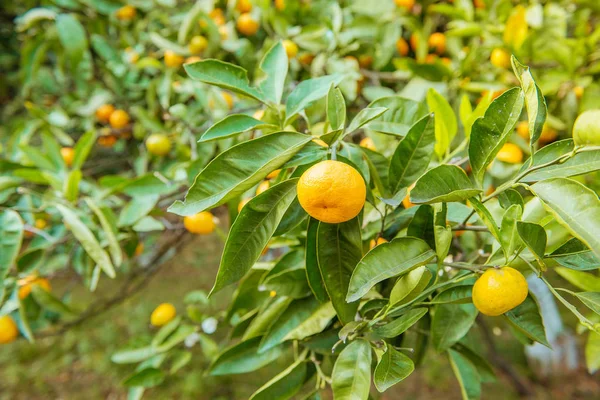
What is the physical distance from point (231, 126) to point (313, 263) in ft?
0.72

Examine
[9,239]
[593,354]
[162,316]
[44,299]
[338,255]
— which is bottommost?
[162,316]

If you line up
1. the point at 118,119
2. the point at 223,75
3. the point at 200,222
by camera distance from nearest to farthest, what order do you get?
the point at 223,75 → the point at 200,222 → the point at 118,119

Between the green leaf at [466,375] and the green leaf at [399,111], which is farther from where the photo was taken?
the green leaf at [466,375]

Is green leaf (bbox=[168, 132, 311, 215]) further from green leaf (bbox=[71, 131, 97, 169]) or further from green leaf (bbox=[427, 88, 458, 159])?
green leaf (bbox=[71, 131, 97, 169])

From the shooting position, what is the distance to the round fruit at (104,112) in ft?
4.49

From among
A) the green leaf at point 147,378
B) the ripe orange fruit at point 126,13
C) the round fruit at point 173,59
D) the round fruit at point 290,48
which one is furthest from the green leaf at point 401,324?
the ripe orange fruit at point 126,13

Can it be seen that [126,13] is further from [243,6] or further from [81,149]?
[81,149]

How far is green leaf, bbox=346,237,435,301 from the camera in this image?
0.45m

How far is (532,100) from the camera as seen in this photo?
0.43m

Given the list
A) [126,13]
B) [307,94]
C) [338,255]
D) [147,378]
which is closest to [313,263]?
[338,255]

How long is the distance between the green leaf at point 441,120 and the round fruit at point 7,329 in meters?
1.14

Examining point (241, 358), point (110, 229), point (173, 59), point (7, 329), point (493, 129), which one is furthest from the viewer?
point (173, 59)

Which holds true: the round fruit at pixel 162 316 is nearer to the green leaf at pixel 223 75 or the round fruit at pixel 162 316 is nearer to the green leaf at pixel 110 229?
the green leaf at pixel 110 229

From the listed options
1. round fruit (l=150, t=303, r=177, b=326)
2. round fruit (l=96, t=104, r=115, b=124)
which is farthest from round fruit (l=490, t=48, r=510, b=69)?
round fruit (l=96, t=104, r=115, b=124)
